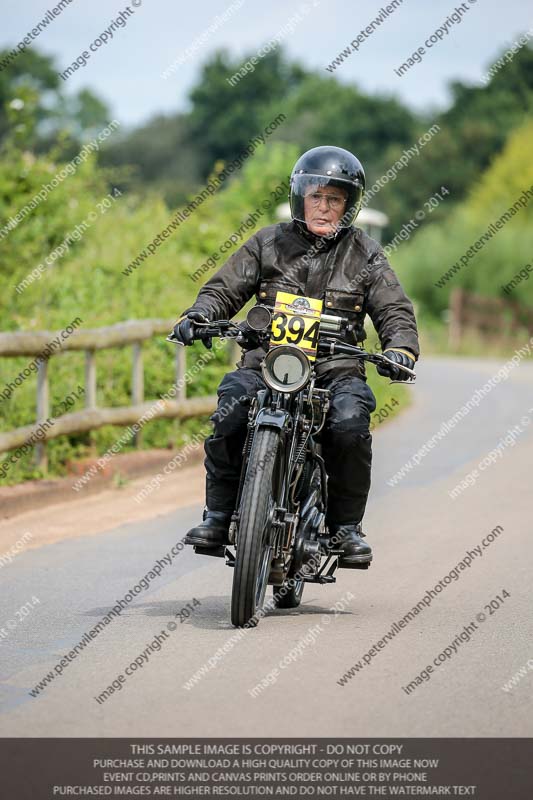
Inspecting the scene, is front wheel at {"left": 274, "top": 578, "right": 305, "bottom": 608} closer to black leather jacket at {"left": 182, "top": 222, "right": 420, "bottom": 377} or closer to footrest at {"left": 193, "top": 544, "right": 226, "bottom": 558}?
footrest at {"left": 193, "top": 544, "right": 226, "bottom": 558}

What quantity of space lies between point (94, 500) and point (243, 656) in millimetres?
5785

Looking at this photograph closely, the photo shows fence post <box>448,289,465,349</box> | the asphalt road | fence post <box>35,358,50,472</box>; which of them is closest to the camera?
the asphalt road

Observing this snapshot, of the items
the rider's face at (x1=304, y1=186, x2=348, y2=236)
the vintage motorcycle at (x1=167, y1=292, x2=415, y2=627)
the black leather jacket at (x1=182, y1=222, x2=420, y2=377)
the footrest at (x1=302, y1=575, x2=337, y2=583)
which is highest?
the rider's face at (x1=304, y1=186, x2=348, y2=236)

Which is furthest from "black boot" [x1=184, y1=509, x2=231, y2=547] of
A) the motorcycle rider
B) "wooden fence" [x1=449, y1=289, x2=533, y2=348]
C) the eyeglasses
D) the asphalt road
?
"wooden fence" [x1=449, y1=289, x2=533, y2=348]

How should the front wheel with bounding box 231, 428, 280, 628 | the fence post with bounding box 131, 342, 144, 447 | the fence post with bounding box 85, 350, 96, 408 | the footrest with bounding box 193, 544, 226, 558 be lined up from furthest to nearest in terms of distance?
the fence post with bounding box 131, 342, 144, 447, the fence post with bounding box 85, 350, 96, 408, the footrest with bounding box 193, 544, 226, 558, the front wheel with bounding box 231, 428, 280, 628

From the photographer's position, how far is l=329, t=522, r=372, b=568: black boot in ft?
23.6

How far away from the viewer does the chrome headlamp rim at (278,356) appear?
654cm

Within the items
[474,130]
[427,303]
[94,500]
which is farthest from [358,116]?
[94,500]

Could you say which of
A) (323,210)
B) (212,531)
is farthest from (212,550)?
(323,210)

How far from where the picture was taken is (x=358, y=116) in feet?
310

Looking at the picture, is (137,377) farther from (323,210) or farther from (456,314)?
(456,314)

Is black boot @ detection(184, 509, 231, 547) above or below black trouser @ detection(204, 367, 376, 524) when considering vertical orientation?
below

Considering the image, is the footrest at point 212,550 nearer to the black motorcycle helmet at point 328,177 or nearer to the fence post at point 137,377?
the black motorcycle helmet at point 328,177

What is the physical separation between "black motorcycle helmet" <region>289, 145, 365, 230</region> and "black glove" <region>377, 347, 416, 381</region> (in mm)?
714
